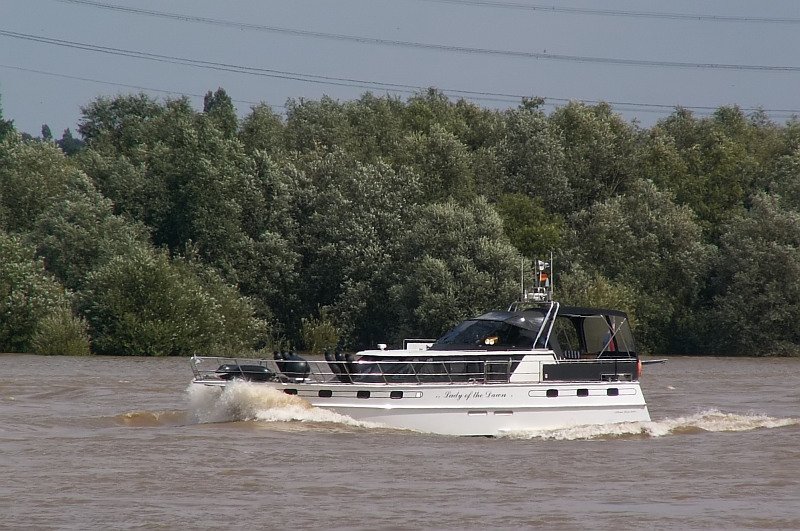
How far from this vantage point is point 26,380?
3972cm

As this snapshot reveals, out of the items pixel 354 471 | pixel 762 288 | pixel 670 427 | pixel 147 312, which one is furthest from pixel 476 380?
pixel 762 288

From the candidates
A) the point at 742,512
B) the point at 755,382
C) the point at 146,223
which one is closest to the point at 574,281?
the point at 755,382

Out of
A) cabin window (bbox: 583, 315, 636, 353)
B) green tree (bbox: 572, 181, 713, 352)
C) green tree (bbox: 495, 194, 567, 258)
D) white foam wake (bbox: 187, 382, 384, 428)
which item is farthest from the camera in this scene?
green tree (bbox: 495, 194, 567, 258)

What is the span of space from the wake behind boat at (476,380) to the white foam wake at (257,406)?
0.15 meters

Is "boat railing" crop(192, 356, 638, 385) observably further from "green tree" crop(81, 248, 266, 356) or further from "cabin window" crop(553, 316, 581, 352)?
"green tree" crop(81, 248, 266, 356)

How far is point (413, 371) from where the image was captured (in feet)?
89.4

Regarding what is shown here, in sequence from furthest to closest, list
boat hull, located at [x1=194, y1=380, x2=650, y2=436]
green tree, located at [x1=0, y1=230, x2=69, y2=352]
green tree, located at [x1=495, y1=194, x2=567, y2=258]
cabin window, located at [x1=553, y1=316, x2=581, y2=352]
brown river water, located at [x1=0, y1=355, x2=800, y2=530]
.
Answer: green tree, located at [x1=495, y1=194, x2=567, y2=258]
green tree, located at [x1=0, y1=230, x2=69, y2=352]
cabin window, located at [x1=553, y1=316, x2=581, y2=352]
boat hull, located at [x1=194, y1=380, x2=650, y2=436]
brown river water, located at [x1=0, y1=355, x2=800, y2=530]

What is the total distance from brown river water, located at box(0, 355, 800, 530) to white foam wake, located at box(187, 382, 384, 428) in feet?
0.10

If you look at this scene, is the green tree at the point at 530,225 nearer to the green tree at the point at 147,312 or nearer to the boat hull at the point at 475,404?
the green tree at the point at 147,312

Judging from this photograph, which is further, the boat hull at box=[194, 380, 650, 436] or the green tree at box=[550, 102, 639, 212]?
the green tree at box=[550, 102, 639, 212]

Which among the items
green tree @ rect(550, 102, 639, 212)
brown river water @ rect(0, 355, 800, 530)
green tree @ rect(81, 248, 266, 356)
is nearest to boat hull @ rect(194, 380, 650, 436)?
brown river water @ rect(0, 355, 800, 530)

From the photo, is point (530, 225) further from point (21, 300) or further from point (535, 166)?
point (21, 300)

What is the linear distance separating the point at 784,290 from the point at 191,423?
4314 centimetres

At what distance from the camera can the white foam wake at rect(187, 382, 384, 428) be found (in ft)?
86.2
